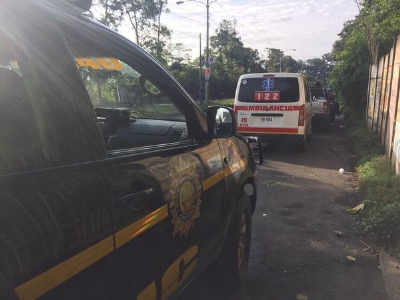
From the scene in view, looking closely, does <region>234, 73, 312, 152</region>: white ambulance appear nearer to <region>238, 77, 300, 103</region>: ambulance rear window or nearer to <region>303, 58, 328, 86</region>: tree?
<region>238, 77, 300, 103</region>: ambulance rear window

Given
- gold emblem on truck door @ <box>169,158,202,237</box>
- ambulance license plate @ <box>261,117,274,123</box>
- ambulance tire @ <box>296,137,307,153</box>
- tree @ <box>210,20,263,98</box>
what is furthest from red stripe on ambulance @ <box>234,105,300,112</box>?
tree @ <box>210,20,263,98</box>

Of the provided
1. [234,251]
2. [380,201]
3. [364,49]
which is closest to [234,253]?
[234,251]

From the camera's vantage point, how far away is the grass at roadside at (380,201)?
13.6ft

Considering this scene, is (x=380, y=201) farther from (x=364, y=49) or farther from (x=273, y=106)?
(x=364, y=49)

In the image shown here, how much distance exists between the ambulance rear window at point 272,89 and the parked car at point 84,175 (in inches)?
293

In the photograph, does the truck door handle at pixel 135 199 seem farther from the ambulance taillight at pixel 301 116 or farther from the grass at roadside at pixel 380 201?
the ambulance taillight at pixel 301 116

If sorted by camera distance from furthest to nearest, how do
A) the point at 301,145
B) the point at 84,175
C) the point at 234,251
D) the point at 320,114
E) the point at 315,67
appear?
the point at 315,67
the point at 320,114
the point at 301,145
the point at 234,251
the point at 84,175

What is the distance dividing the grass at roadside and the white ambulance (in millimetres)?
1862

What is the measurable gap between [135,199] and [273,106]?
8.36 meters

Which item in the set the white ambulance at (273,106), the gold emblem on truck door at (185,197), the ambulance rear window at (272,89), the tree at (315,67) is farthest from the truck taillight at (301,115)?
the tree at (315,67)

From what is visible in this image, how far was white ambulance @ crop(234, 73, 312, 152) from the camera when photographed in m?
9.61

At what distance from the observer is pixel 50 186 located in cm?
129

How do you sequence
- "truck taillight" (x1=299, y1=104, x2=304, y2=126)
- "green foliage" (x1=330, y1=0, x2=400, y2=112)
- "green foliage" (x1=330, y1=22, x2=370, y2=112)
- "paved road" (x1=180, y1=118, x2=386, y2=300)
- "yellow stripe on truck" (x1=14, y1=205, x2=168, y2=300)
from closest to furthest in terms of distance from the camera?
"yellow stripe on truck" (x1=14, y1=205, x2=168, y2=300) → "paved road" (x1=180, y1=118, x2=386, y2=300) → "truck taillight" (x1=299, y1=104, x2=304, y2=126) → "green foliage" (x1=330, y1=0, x2=400, y2=112) → "green foliage" (x1=330, y1=22, x2=370, y2=112)

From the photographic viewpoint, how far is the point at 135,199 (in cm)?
169
